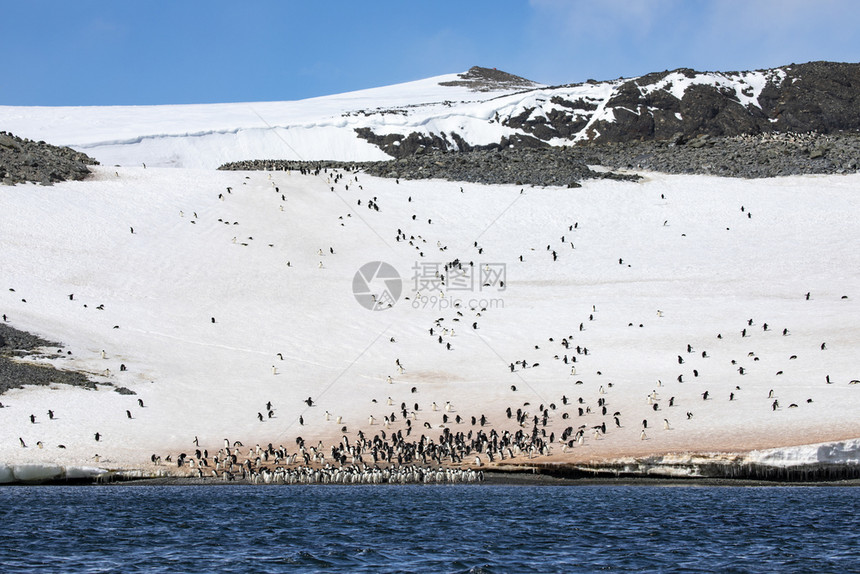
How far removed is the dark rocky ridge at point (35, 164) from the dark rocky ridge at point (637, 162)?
44.2ft

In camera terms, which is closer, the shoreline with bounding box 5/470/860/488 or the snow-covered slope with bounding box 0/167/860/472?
the shoreline with bounding box 5/470/860/488

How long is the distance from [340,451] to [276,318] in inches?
721

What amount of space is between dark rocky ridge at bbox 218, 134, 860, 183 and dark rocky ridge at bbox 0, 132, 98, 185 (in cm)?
1346

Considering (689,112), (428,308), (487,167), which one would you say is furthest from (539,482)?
(689,112)

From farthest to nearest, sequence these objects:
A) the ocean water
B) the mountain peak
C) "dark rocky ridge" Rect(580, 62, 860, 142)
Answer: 1. the mountain peak
2. "dark rocky ridge" Rect(580, 62, 860, 142)
3. the ocean water

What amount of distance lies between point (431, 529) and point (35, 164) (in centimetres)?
5939

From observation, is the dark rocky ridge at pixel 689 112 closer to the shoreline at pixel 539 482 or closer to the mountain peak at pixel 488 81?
the mountain peak at pixel 488 81

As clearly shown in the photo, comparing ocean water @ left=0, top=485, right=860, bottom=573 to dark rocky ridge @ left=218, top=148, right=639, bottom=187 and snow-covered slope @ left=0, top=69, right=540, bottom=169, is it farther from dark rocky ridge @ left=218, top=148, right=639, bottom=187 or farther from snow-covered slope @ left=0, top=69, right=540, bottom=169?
snow-covered slope @ left=0, top=69, right=540, bottom=169

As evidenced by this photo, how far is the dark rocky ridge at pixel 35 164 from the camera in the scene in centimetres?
7025

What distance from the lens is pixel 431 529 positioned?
24.7m

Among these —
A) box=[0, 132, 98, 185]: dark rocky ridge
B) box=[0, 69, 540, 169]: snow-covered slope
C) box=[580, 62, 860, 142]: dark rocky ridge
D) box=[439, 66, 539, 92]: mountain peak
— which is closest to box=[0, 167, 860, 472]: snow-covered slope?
box=[0, 132, 98, 185]: dark rocky ridge

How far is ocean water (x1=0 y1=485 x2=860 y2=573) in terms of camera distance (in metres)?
19.9

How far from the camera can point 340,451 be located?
36719mm

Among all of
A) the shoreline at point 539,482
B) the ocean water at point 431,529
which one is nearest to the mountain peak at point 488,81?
the shoreline at point 539,482
